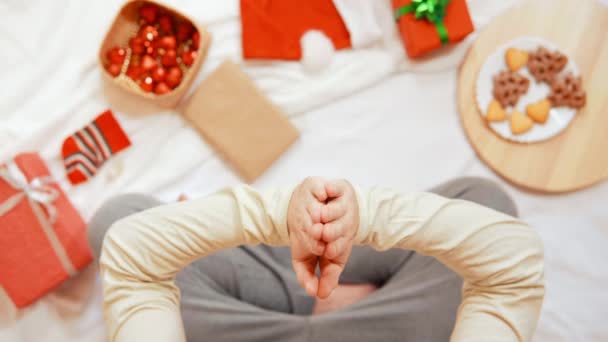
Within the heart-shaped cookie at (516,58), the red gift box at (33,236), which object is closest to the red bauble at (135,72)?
the red gift box at (33,236)

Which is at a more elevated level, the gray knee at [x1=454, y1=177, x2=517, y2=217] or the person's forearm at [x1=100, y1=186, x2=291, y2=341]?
the person's forearm at [x1=100, y1=186, x2=291, y2=341]

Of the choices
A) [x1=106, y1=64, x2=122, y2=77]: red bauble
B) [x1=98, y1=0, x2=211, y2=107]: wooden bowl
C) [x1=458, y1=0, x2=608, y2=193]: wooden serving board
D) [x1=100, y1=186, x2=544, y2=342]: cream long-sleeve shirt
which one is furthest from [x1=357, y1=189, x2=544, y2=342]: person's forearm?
[x1=106, y1=64, x2=122, y2=77]: red bauble

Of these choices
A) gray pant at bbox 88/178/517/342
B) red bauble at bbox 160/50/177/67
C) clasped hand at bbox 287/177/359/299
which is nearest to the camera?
clasped hand at bbox 287/177/359/299

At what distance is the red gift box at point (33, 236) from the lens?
0.80 metres

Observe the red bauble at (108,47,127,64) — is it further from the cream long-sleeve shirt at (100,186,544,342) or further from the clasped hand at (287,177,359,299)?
the clasped hand at (287,177,359,299)

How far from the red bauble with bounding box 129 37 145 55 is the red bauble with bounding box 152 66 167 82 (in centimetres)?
4

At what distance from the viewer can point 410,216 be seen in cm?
56

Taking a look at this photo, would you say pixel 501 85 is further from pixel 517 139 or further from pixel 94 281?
pixel 94 281

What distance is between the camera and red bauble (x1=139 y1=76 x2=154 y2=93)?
891mm

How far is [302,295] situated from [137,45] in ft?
1.68

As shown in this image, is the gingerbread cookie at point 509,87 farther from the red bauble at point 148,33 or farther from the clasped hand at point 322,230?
the red bauble at point 148,33

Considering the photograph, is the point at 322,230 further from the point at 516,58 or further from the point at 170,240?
the point at 516,58

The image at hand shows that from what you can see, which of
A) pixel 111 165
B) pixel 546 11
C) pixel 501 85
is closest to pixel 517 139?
pixel 501 85

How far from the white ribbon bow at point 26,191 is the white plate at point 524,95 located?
72cm
